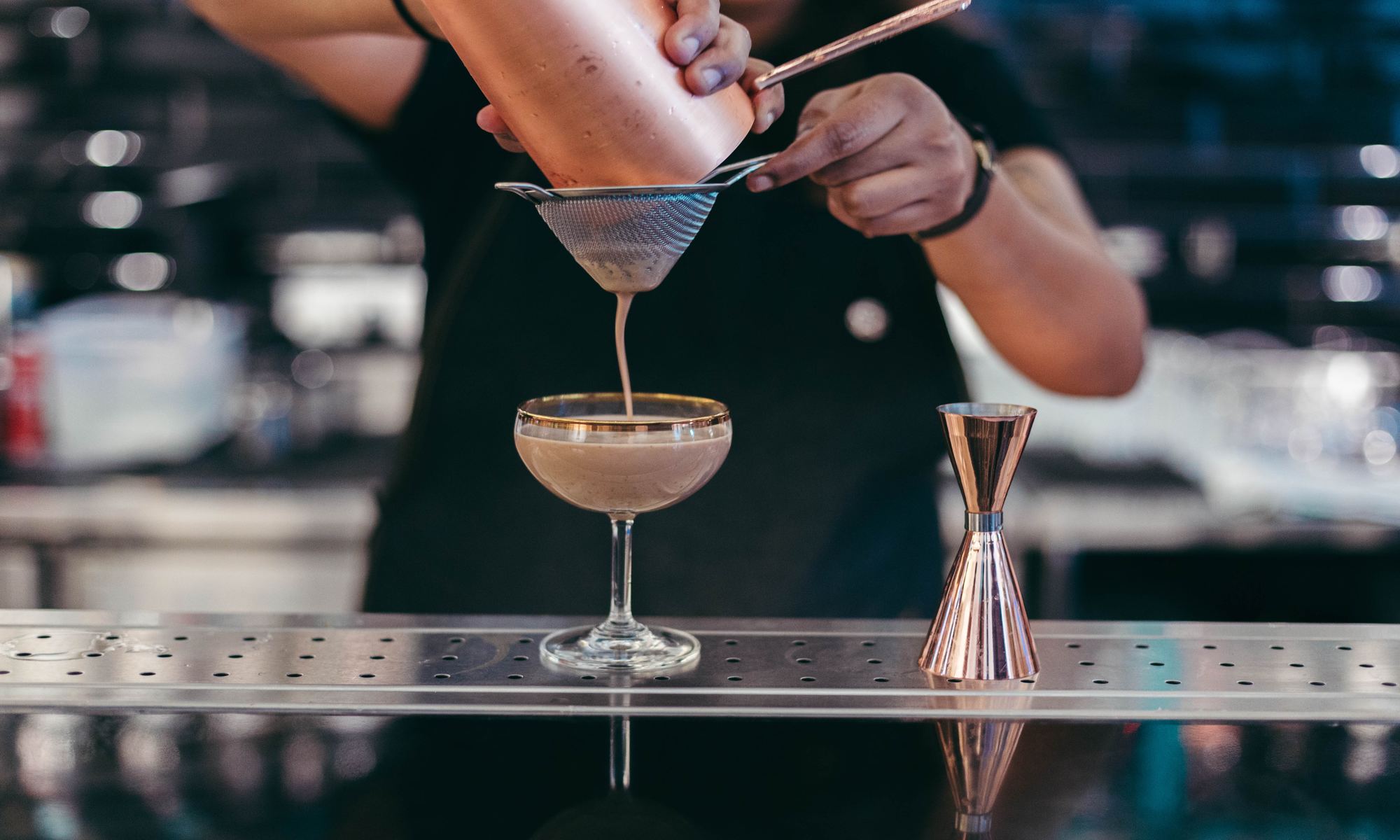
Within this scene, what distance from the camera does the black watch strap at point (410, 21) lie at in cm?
143

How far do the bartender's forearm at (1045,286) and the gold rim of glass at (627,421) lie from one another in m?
0.59

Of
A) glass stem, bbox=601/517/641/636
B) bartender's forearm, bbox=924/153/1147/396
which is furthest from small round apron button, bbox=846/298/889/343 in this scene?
glass stem, bbox=601/517/641/636

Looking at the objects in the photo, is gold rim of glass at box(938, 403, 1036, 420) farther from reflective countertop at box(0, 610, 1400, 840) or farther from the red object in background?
the red object in background

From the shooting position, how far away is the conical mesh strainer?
1.12 metres

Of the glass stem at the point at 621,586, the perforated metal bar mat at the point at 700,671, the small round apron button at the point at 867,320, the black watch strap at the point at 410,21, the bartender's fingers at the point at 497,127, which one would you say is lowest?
the perforated metal bar mat at the point at 700,671

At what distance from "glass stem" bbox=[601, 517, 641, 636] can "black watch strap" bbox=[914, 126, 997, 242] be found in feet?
1.89

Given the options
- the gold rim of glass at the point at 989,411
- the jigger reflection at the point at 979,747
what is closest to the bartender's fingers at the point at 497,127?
the gold rim of glass at the point at 989,411

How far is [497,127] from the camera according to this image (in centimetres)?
124

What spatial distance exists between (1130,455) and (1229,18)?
200 cm

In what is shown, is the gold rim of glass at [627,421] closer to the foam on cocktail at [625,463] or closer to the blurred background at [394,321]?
the foam on cocktail at [625,463]

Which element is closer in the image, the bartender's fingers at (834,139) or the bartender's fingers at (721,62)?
the bartender's fingers at (721,62)

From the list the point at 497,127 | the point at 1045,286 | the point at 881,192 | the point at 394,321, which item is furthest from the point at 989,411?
the point at 394,321

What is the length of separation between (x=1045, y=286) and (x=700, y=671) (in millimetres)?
915

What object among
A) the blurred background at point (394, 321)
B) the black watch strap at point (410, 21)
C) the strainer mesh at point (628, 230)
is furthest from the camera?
the blurred background at point (394, 321)
